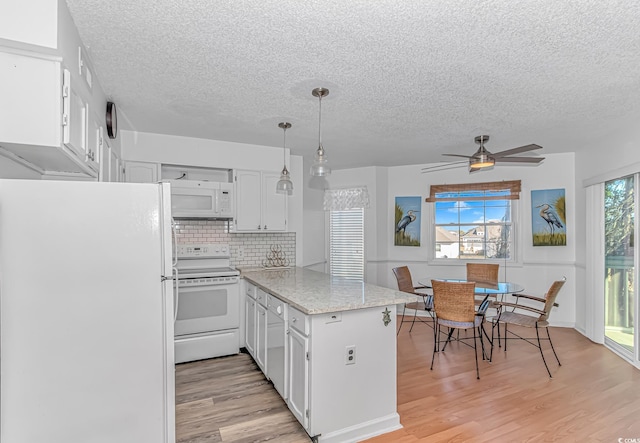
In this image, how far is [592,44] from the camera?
1916mm

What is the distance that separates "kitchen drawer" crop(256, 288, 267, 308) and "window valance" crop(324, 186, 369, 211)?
9.56 feet

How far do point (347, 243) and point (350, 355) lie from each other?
3624mm

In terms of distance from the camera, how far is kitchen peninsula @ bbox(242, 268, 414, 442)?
2.12 metres

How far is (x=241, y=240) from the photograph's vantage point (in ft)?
13.9

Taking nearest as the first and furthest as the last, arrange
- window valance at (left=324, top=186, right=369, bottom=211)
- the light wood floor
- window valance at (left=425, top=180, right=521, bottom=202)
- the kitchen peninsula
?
the kitchen peninsula → the light wood floor → window valance at (left=425, top=180, right=521, bottom=202) → window valance at (left=324, top=186, right=369, bottom=211)

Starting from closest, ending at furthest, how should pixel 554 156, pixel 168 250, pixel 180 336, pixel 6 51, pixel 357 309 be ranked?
pixel 6 51 → pixel 168 250 → pixel 357 309 → pixel 180 336 → pixel 554 156

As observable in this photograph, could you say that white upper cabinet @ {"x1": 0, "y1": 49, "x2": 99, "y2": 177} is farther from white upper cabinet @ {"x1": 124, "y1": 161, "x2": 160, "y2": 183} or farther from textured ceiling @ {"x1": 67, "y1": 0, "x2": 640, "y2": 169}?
white upper cabinet @ {"x1": 124, "y1": 161, "x2": 160, "y2": 183}

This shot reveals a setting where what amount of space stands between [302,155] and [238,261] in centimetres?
173

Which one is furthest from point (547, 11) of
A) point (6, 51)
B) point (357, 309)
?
point (6, 51)

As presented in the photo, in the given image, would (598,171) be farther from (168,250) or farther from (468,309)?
(168,250)

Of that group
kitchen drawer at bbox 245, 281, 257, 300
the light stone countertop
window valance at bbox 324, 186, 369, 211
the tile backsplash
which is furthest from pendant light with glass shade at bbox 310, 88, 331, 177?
window valance at bbox 324, 186, 369, 211

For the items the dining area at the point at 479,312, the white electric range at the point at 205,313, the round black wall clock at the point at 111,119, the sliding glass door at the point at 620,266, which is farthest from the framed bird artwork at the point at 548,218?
the round black wall clock at the point at 111,119

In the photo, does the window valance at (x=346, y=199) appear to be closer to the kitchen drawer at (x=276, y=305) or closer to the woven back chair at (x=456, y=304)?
the woven back chair at (x=456, y=304)

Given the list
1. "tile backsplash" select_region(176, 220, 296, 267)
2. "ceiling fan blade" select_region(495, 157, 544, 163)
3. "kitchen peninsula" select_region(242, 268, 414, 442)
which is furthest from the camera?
"tile backsplash" select_region(176, 220, 296, 267)
